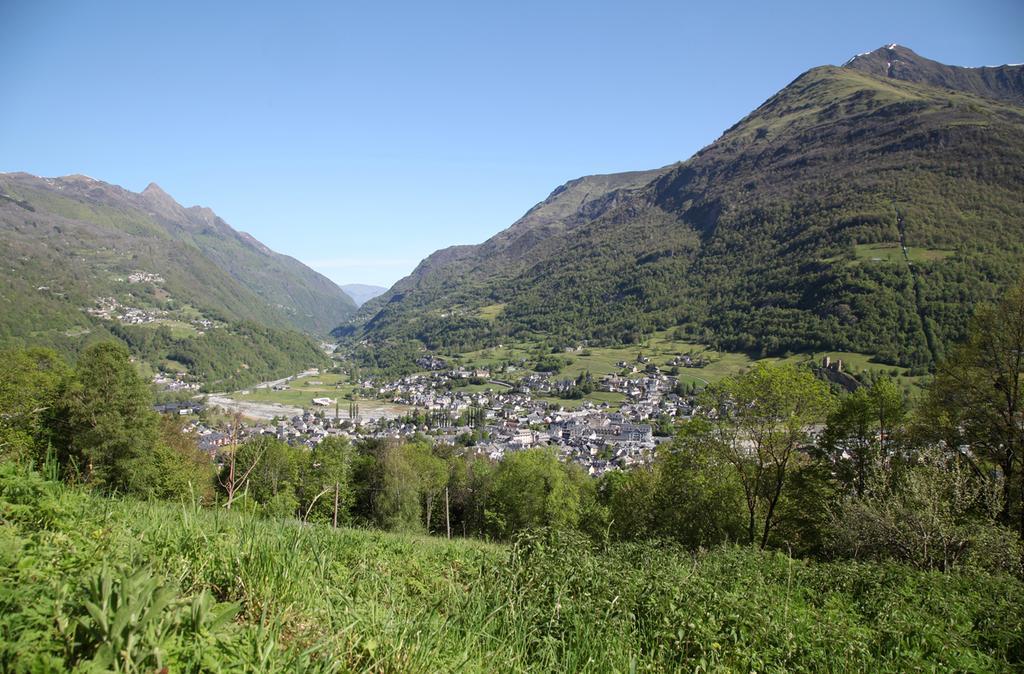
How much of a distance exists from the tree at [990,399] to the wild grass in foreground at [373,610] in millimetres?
10063

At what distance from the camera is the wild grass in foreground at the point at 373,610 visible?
1.68 m

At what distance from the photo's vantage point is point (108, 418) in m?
18.5

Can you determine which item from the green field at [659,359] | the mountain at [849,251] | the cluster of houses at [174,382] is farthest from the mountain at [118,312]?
the mountain at [849,251]

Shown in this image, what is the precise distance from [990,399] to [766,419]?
5520 mm

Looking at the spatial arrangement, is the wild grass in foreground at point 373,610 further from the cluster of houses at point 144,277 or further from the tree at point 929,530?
the cluster of houses at point 144,277

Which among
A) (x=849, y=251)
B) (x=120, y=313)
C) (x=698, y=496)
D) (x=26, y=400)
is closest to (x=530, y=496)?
(x=698, y=496)

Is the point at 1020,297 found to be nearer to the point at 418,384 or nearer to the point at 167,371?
the point at 418,384

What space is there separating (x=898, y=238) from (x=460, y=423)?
108049 millimetres

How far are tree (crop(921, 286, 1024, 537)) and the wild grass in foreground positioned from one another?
10063 millimetres

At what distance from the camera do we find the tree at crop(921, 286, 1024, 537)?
13000mm

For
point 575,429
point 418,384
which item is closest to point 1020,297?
point 575,429

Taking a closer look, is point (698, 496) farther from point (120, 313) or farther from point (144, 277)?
point (144, 277)

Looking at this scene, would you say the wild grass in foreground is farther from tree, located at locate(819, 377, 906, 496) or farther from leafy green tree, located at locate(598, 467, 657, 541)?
leafy green tree, located at locate(598, 467, 657, 541)

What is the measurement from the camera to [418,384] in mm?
128875
